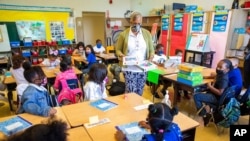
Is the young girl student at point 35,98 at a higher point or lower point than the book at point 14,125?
higher

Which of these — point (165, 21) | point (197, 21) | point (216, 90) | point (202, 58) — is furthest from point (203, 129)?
point (165, 21)

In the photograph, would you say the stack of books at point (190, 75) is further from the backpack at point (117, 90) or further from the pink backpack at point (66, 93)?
the pink backpack at point (66, 93)

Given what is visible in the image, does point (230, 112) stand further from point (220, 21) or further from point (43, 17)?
point (43, 17)

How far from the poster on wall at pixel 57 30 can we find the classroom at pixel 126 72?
4 cm

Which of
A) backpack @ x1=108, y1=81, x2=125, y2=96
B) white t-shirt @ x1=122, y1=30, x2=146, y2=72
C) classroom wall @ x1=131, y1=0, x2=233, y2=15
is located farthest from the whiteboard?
white t-shirt @ x1=122, y1=30, x2=146, y2=72

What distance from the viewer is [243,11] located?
4.42 m

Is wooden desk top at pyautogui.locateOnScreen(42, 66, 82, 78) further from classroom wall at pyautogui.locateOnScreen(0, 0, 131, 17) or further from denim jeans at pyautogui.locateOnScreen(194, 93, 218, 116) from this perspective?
classroom wall at pyautogui.locateOnScreen(0, 0, 131, 17)

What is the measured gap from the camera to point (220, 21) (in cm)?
467

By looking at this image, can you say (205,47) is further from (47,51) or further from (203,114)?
(47,51)

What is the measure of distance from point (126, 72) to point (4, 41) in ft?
17.6

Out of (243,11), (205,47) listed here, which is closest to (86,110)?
(205,47)

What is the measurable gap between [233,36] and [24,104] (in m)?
4.79

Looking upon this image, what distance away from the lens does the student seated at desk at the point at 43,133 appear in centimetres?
80

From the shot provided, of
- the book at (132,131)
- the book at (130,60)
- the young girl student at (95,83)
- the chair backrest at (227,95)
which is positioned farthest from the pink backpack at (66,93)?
the chair backrest at (227,95)
